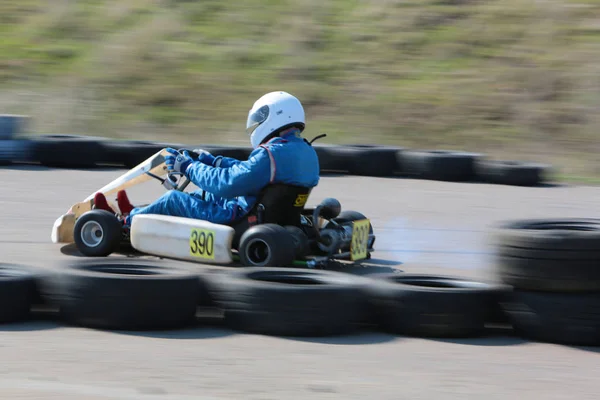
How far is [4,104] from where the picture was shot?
17.0 metres

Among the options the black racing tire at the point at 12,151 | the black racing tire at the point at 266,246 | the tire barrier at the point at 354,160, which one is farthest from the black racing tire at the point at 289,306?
the black racing tire at the point at 12,151

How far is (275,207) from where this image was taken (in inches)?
256

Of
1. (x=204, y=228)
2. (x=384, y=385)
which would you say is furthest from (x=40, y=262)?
(x=384, y=385)

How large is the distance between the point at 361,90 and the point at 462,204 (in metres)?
7.26

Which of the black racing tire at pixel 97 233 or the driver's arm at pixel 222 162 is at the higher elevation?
the driver's arm at pixel 222 162

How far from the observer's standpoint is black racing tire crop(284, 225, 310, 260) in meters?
6.36

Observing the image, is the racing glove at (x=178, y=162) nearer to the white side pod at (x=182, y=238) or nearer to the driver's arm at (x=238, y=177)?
the driver's arm at (x=238, y=177)

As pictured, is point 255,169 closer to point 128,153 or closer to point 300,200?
point 300,200

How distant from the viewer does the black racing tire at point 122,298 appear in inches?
192

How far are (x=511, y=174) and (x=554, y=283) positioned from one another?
7.31m

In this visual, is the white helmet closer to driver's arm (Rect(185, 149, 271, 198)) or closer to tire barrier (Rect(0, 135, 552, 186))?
driver's arm (Rect(185, 149, 271, 198))

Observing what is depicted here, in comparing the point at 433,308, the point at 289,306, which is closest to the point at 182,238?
the point at 289,306

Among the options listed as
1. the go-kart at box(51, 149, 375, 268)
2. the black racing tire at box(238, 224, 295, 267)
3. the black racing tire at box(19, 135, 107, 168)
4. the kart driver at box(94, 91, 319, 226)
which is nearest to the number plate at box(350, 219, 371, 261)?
the go-kart at box(51, 149, 375, 268)

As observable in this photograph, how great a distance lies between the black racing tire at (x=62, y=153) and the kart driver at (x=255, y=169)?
19.1 feet
